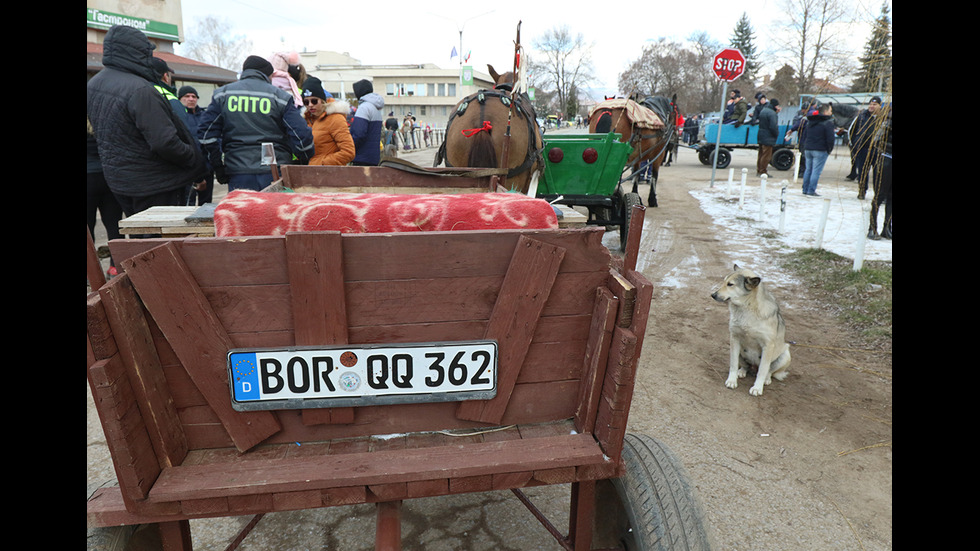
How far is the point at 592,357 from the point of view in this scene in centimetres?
181

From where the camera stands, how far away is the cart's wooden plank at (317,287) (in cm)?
157

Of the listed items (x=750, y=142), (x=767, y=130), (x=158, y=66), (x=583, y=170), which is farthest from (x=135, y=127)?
(x=750, y=142)

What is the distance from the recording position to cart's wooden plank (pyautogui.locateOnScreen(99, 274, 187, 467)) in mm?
1466

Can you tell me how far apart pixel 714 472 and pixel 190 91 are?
25.4ft

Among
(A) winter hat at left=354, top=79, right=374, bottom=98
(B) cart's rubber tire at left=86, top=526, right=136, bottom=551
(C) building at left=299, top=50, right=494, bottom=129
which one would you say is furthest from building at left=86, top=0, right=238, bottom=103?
(C) building at left=299, top=50, right=494, bottom=129

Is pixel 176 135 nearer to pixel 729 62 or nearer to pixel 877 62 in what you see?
pixel 877 62

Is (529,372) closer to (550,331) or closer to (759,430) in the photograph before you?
(550,331)

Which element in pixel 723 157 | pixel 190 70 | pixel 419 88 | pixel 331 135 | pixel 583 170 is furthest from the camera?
pixel 419 88

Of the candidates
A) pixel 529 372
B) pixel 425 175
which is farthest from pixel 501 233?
pixel 425 175

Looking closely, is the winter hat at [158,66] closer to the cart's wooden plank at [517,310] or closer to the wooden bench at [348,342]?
the wooden bench at [348,342]

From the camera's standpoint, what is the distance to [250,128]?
4.79 m

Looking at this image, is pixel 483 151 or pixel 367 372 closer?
pixel 367 372

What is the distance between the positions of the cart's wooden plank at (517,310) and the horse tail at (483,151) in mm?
4435

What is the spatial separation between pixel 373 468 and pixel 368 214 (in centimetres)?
89
